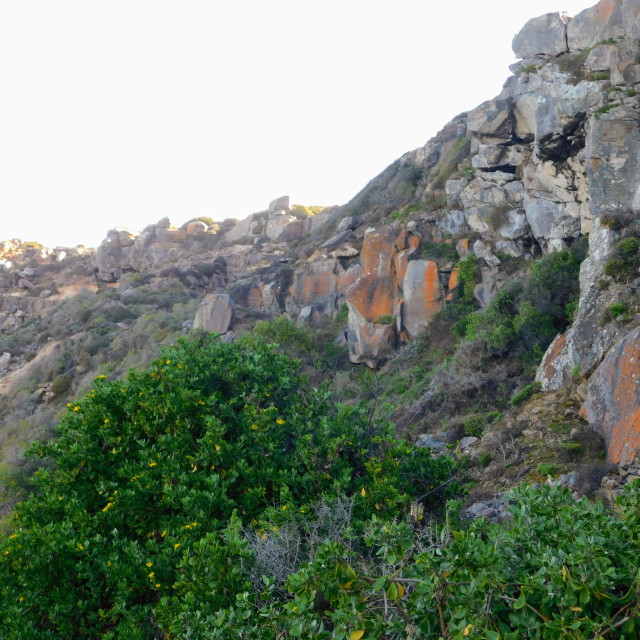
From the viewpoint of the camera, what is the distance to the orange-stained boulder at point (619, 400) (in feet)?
28.0

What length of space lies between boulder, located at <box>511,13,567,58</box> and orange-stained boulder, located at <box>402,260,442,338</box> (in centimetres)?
806

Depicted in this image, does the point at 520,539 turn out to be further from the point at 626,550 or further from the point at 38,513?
the point at 38,513

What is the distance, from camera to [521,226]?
19.3 meters

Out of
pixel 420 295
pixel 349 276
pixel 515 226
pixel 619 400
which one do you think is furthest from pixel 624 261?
pixel 349 276

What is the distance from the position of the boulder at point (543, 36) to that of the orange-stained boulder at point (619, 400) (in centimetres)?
1380

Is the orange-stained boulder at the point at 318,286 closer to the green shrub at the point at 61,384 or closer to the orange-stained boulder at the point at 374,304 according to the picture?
the orange-stained boulder at the point at 374,304

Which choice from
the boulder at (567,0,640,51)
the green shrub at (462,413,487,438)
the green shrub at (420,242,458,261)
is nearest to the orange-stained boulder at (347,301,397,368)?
the green shrub at (420,242,458,261)

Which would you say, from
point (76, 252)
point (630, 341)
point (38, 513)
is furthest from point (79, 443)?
point (76, 252)

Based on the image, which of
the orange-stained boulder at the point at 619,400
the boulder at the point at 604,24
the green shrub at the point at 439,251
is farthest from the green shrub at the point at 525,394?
the boulder at the point at 604,24

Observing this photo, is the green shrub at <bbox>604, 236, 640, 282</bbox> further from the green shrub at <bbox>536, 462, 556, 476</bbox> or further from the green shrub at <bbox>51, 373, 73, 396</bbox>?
the green shrub at <bbox>51, 373, 73, 396</bbox>

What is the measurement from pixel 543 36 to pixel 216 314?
18062mm

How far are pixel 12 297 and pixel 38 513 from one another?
43420mm

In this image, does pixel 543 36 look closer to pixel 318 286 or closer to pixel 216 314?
pixel 318 286

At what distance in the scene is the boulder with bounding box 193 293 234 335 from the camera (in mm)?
28016
